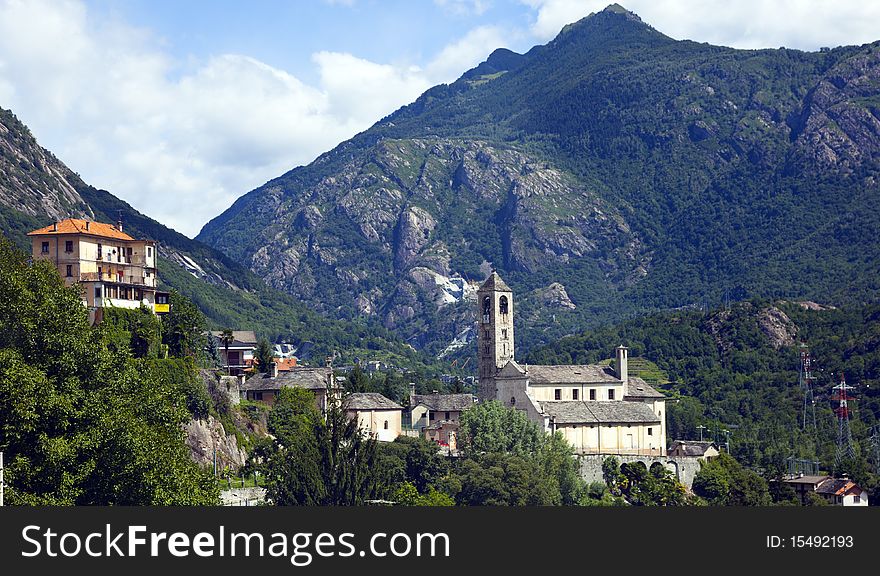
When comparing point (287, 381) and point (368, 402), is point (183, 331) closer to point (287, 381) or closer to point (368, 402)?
point (287, 381)

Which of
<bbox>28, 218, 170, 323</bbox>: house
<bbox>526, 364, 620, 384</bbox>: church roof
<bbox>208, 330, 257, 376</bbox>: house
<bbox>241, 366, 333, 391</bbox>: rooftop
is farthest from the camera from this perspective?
<bbox>526, 364, 620, 384</bbox>: church roof

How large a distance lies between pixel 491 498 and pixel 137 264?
36.3 m

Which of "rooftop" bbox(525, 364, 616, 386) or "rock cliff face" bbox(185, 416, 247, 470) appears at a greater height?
"rooftop" bbox(525, 364, 616, 386)

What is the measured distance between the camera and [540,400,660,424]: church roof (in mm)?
134750

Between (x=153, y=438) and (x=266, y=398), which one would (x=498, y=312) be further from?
(x=153, y=438)

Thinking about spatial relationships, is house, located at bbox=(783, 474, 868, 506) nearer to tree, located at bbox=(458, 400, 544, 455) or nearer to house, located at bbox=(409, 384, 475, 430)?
tree, located at bbox=(458, 400, 544, 455)

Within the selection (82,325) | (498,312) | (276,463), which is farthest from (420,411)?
(82,325)

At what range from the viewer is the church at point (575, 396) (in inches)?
5290

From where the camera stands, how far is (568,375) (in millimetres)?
143125

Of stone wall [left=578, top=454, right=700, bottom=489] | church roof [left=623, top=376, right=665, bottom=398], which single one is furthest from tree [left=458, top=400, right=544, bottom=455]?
church roof [left=623, top=376, right=665, bottom=398]

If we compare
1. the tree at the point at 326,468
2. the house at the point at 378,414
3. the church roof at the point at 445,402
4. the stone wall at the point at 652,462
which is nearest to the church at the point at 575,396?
the stone wall at the point at 652,462

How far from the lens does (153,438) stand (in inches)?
2840

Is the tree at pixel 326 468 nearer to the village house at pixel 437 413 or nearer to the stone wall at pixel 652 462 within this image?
the stone wall at pixel 652 462

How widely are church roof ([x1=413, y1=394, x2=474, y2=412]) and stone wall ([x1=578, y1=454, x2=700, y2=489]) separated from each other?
25.1 m
